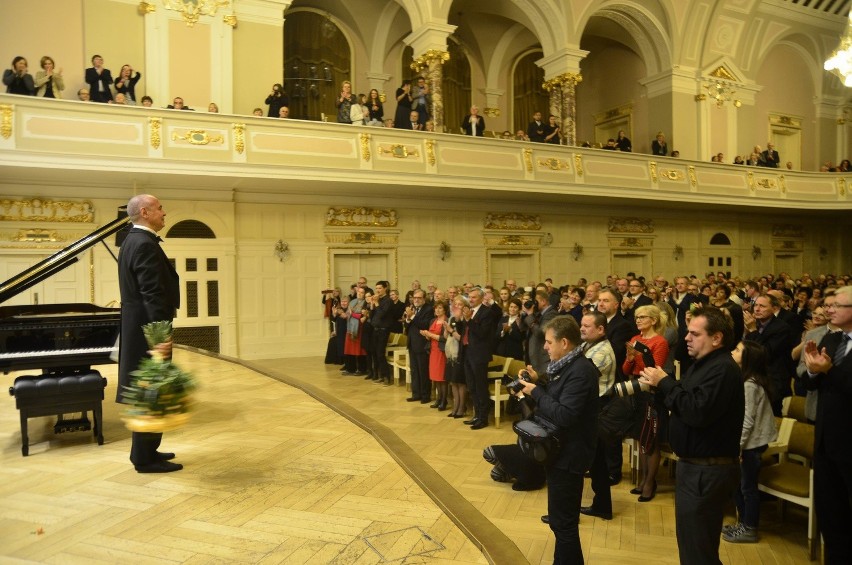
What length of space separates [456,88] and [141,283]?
44.5 ft

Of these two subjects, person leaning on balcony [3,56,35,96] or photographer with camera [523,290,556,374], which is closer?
photographer with camera [523,290,556,374]

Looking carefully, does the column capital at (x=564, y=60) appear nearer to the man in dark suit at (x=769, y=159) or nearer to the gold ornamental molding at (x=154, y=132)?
the man in dark suit at (x=769, y=159)

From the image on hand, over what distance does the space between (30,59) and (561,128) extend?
1090 cm

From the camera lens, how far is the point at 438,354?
6.96 m

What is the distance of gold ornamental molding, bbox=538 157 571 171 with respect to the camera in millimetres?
12430

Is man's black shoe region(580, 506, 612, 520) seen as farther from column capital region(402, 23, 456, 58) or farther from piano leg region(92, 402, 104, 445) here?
column capital region(402, 23, 456, 58)

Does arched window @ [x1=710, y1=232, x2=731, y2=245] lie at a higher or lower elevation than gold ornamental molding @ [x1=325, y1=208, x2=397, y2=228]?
lower

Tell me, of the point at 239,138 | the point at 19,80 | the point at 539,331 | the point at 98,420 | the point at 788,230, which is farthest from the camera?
the point at 788,230

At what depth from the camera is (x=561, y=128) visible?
14125 millimetres

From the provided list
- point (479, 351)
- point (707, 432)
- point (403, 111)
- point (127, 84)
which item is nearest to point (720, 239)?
point (403, 111)

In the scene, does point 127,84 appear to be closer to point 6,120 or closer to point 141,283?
point 6,120

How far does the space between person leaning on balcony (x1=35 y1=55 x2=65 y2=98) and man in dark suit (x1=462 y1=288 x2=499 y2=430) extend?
770cm

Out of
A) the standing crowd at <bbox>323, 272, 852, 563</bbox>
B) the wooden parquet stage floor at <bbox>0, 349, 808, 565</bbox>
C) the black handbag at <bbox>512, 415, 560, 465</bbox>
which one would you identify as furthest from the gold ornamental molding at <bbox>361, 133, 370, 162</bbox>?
the black handbag at <bbox>512, 415, 560, 465</bbox>

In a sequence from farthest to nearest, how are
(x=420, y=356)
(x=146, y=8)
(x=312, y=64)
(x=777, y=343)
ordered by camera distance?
(x=312, y=64) < (x=146, y=8) < (x=420, y=356) < (x=777, y=343)
